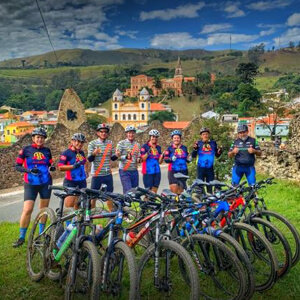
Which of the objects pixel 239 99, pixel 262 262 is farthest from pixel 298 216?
pixel 239 99

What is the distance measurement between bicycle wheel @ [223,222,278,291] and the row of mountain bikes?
0.01 metres

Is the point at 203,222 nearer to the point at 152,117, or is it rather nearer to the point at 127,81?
the point at 152,117

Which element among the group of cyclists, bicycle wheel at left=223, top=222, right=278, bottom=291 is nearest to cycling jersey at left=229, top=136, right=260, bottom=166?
the group of cyclists

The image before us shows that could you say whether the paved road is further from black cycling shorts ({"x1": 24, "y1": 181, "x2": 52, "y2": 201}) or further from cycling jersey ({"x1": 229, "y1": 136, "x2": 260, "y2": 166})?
cycling jersey ({"x1": 229, "y1": 136, "x2": 260, "y2": 166})

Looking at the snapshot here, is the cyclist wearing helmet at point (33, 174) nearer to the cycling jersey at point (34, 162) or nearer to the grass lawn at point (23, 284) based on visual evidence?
the cycling jersey at point (34, 162)

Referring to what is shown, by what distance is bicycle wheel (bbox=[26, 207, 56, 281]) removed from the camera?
Result: 4527mm

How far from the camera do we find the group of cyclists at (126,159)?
5.93m

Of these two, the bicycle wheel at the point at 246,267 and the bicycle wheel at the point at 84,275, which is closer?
the bicycle wheel at the point at 84,275

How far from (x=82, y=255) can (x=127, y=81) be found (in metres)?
159

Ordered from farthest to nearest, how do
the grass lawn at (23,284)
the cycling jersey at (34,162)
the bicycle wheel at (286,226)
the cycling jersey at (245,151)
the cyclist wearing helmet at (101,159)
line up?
the cycling jersey at (245,151)
the cyclist wearing helmet at (101,159)
the cycling jersey at (34,162)
the bicycle wheel at (286,226)
the grass lawn at (23,284)

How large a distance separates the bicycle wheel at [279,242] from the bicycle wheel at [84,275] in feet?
6.98

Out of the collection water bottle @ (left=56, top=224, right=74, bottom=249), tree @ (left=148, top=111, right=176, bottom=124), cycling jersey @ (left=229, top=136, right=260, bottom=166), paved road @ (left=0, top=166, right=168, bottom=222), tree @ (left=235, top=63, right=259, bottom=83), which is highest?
tree @ (left=235, top=63, right=259, bottom=83)

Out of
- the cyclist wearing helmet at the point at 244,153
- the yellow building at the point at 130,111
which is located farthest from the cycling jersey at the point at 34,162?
the yellow building at the point at 130,111

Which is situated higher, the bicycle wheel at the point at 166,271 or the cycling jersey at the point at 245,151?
the cycling jersey at the point at 245,151
